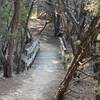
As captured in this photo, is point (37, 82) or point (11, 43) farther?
point (11, 43)

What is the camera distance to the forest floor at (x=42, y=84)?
12.5 m

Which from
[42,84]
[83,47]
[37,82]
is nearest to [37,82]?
[37,82]

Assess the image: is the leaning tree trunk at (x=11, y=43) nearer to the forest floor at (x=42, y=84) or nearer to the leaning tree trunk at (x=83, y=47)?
the forest floor at (x=42, y=84)

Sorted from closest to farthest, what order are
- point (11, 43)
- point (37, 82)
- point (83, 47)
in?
point (83, 47) < point (37, 82) < point (11, 43)

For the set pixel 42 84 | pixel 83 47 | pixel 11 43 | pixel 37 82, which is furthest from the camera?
pixel 11 43

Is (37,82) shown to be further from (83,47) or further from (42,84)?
(83,47)

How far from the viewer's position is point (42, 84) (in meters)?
14.5

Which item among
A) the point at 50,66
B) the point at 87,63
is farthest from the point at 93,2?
the point at 50,66

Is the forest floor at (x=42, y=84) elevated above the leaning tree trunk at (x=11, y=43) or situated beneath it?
situated beneath

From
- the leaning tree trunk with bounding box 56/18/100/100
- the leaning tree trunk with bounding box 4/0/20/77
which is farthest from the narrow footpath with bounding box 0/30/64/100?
the leaning tree trunk with bounding box 56/18/100/100

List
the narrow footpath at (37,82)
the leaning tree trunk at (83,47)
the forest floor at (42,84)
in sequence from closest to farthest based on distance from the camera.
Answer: the leaning tree trunk at (83,47) < the forest floor at (42,84) < the narrow footpath at (37,82)

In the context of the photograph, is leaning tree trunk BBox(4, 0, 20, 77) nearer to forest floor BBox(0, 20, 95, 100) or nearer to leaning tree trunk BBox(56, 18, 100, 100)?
forest floor BBox(0, 20, 95, 100)

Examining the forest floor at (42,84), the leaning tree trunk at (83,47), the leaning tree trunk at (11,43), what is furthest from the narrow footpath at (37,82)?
the leaning tree trunk at (83,47)

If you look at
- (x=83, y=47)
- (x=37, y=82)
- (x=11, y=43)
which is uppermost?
(x=83, y=47)
